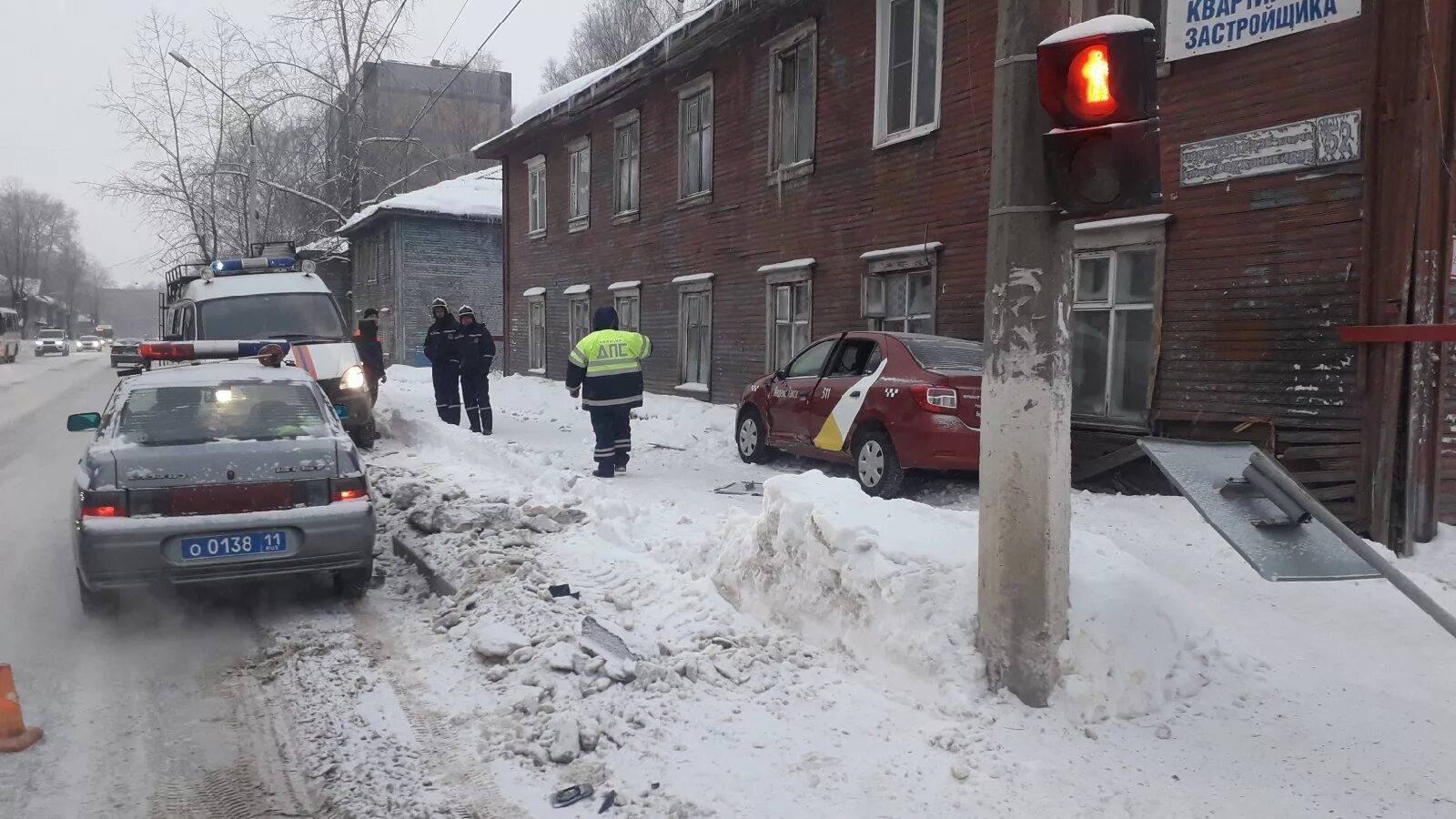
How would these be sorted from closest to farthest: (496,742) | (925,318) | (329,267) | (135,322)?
(496,742), (925,318), (329,267), (135,322)

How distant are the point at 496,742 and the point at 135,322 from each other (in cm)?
17380

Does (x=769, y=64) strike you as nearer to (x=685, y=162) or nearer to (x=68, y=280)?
(x=685, y=162)

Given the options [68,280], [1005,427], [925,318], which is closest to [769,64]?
[925,318]

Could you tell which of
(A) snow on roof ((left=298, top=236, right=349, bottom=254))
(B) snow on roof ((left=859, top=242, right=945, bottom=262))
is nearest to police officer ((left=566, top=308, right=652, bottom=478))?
(B) snow on roof ((left=859, top=242, right=945, bottom=262))

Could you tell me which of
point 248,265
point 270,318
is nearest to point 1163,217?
point 270,318

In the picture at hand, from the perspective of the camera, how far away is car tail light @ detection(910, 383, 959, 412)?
8.13m

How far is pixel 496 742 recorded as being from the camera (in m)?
4.00

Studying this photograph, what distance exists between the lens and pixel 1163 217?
880 cm

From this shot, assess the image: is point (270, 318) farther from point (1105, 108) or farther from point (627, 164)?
point (1105, 108)

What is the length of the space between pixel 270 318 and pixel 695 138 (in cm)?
821

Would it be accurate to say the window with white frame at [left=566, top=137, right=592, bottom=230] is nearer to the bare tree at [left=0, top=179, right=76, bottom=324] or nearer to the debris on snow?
the debris on snow

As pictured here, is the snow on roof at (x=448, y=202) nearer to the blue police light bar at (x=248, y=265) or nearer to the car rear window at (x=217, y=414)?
the blue police light bar at (x=248, y=265)

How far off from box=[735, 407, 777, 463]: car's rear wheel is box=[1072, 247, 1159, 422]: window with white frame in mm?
3359

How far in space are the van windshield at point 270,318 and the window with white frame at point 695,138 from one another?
23.2 feet
